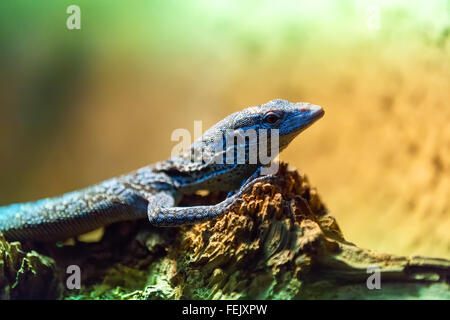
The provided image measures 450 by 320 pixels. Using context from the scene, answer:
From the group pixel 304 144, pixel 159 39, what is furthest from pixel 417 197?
pixel 159 39

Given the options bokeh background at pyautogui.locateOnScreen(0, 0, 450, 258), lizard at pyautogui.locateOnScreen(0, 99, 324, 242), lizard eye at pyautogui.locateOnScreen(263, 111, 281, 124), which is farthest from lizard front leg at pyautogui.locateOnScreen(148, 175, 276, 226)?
bokeh background at pyautogui.locateOnScreen(0, 0, 450, 258)

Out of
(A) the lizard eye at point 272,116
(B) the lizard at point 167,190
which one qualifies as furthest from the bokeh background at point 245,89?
(A) the lizard eye at point 272,116

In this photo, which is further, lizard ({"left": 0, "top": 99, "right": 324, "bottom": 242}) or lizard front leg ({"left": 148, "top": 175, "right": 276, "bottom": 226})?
lizard ({"left": 0, "top": 99, "right": 324, "bottom": 242})

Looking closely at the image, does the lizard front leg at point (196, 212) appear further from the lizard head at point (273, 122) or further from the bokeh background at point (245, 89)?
the bokeh background at point (245, 89)

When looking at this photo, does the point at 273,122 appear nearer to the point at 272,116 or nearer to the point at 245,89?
the point at 272,116

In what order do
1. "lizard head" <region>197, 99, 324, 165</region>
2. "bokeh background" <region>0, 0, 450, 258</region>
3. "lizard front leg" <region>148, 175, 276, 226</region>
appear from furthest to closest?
"bokeh background" <region>0, 0, 450, 258</region>
"lizard head" <region>197, 99, 324, 165</region>
"lizard front leg" <region>148, 175, 276, 226</region>

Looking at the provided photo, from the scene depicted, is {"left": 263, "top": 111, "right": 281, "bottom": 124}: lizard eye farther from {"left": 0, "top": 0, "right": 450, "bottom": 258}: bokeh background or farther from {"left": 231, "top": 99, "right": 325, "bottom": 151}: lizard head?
{"left": 0, "top": 0, "right": 450, "bottom": 258}: bokeh background
